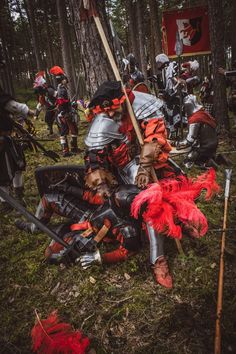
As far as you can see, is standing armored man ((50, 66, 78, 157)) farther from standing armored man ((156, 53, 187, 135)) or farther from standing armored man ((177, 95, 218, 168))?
standing armored man ((177, 95, 218, 168))

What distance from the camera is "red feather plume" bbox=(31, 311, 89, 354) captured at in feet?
7.69

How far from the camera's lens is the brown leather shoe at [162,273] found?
298 cm

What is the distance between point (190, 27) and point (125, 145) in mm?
7238

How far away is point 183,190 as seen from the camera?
3002 millimetres

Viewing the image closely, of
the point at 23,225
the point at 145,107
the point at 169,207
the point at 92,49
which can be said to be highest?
the point at 92,49

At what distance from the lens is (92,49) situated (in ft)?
12.1

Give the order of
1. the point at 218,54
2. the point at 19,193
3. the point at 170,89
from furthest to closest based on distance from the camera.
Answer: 1. the point at 170,89
2. the point at 218,54
3. the point at 19,193

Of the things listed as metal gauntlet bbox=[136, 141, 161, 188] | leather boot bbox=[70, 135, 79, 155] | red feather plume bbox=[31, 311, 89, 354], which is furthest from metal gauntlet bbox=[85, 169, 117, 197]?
leather boot bbox=[70, 135, 79, 155]

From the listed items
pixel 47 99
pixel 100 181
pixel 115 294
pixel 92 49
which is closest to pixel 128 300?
pixel 115 294

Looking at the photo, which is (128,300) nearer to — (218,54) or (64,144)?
(64,144)

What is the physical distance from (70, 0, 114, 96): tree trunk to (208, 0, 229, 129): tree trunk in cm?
465

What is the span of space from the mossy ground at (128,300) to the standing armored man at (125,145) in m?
0.29

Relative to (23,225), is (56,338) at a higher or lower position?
lower

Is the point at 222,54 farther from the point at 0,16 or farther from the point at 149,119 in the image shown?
the point at 0,16
